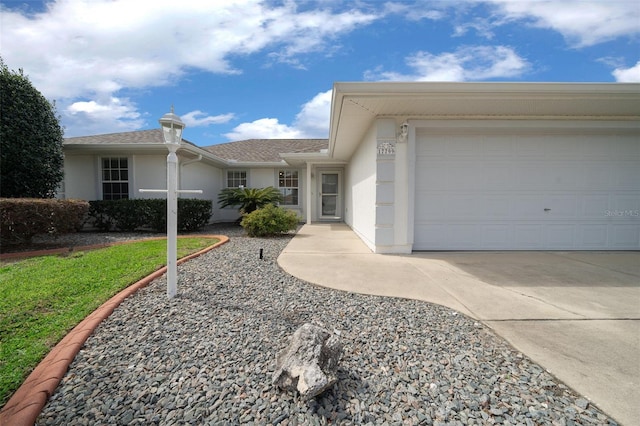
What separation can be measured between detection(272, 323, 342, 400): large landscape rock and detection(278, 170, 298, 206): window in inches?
447

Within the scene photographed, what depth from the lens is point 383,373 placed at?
1994mm

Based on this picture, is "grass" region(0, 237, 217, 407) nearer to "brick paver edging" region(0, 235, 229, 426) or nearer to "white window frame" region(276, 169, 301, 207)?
"brick paver edging" region(0, 235, 229, 426)

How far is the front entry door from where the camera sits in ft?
42.2

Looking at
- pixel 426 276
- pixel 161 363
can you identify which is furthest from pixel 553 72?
pixel 161 363

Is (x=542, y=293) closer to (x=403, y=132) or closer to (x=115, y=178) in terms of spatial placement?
(x=403, y=132)

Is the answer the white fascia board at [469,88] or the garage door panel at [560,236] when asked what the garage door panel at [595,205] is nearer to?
the garage door panel at [560,236]

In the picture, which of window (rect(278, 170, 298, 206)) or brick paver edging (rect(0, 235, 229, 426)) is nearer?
brick paver edging (rect(0, 235, 229, 426))

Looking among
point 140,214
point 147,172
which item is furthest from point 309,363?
point 147,172

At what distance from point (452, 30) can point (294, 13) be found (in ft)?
9.86

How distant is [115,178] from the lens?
10.1 metres

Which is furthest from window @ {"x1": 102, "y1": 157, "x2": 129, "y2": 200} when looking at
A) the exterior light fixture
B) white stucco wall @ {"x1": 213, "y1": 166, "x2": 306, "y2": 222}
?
the exterior light fixture

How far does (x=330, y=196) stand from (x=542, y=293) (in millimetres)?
9800

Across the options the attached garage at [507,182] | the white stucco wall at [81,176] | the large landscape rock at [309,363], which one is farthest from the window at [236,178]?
the large landscape rock at [309,363]

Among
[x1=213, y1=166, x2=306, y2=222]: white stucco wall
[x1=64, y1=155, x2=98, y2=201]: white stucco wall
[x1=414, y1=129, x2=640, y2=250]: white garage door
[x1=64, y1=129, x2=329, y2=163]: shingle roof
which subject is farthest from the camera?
[x1=213, y1=166, x2=306, y2=222]: white stucco wall
